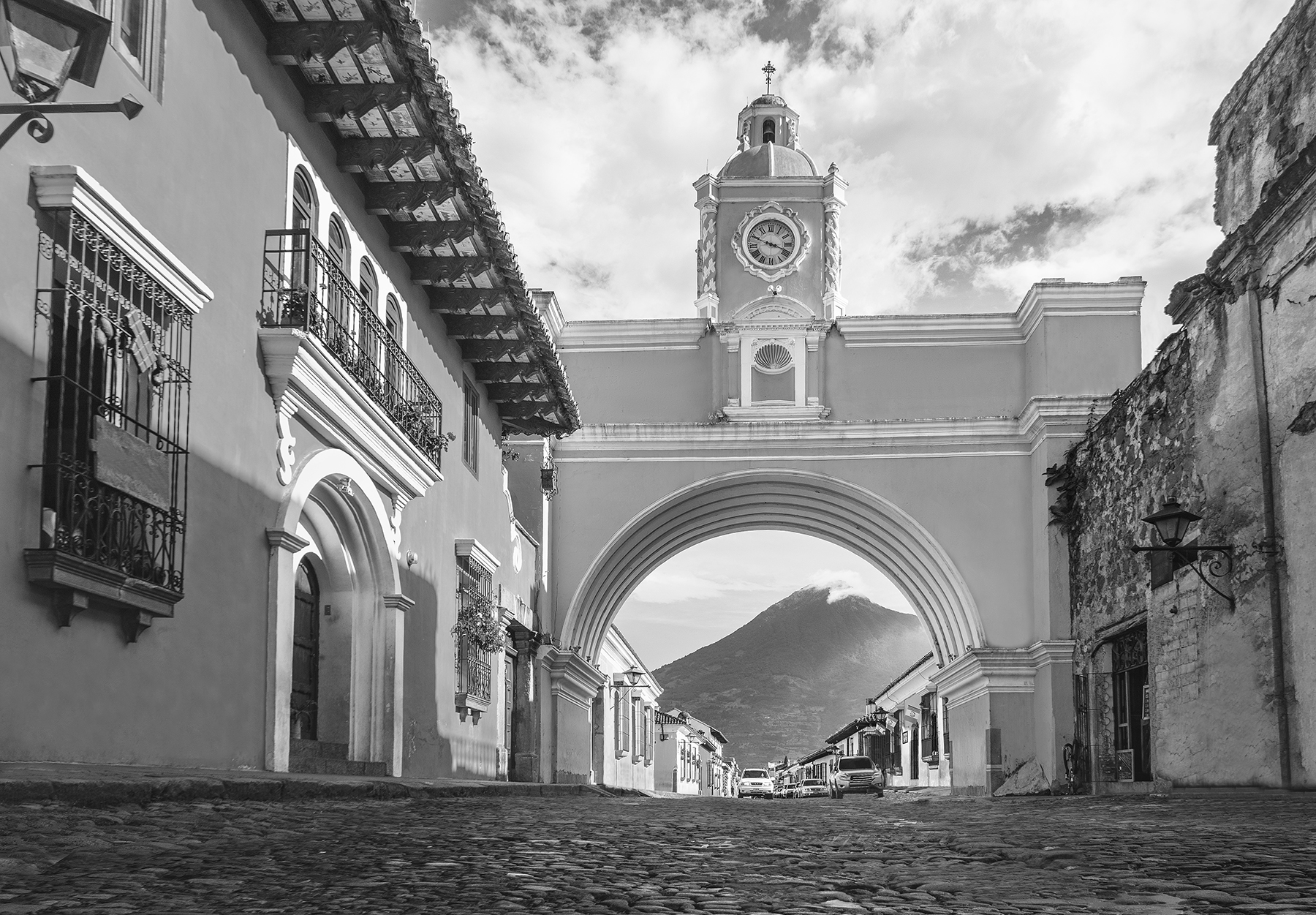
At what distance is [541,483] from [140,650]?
52.4 feet

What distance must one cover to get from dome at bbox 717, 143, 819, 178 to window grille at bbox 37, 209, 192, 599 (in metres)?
20.1

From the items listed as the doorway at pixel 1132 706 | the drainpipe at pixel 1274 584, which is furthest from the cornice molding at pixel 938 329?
the drainpipe at pixel 1274 584

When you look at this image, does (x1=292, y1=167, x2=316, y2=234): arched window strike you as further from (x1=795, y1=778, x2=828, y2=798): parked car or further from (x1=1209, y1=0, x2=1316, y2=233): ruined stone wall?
(x1=795, y1=778, x2=828, y2=798): parked car

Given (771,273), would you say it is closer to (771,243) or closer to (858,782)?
(771,243)

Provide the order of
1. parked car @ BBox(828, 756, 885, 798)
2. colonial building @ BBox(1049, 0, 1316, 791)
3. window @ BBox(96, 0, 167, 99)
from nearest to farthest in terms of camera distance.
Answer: window @ BBox(96, 0, 167, 99) < colonial building @ BBox(1049, 0, 1316, 791) < parked car @ BBox(828, 756, 885, 798)

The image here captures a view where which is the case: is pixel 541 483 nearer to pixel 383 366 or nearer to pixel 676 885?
pixel 383 366

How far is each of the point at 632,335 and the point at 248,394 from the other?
16494mm

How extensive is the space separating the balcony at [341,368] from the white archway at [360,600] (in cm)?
32

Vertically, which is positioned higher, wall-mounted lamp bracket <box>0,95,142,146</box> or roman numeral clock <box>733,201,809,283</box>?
roman numeral clock <box>733,201,809,283</box>

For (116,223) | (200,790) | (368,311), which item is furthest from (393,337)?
(200,790)

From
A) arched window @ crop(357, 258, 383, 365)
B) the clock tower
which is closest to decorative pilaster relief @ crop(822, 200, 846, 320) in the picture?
the clock tower

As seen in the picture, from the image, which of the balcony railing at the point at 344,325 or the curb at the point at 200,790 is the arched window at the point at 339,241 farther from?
the curb at the point at 200,790

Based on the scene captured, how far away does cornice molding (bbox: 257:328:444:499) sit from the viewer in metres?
9.09

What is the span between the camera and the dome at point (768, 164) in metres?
26.7
